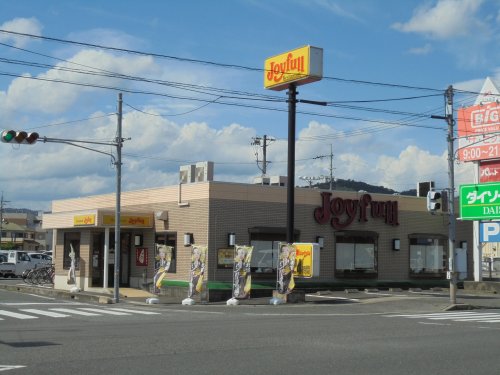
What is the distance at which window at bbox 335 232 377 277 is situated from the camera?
32.5 m

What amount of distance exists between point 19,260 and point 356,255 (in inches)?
1111

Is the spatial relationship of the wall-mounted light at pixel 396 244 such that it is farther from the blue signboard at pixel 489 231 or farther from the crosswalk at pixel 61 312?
the crosswalk at pixel 61 312

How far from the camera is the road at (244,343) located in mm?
10227

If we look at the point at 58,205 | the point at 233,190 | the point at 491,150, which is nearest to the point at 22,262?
the point at 58,205

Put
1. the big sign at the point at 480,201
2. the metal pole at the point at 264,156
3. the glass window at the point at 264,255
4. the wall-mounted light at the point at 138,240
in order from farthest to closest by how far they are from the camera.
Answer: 1. the metal pole at the point at 264,156
2. the wall-mounted light at the point at 138,240
3. the big sign at the point at 480,201
4. the glass window at the point at 264,255

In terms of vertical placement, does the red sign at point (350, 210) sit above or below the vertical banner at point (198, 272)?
above

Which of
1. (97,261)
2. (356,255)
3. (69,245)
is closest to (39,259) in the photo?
(69,245)

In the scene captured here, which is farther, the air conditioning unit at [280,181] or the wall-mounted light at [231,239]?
the air conditioning unit at [280,181]

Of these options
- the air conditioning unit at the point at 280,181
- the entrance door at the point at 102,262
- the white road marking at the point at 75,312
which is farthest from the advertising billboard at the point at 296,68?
the white road marking at the point at 75,312

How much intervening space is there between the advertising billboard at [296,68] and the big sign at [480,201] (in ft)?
36.0

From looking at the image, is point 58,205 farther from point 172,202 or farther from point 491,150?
point 491,150

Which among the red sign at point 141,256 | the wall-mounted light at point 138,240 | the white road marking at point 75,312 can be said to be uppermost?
the wall-mounted light at point 138,240

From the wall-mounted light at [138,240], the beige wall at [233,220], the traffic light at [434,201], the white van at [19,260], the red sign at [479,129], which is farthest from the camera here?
the white van at [19,260]

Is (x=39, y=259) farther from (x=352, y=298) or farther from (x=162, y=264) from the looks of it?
(x=352, y=298)
